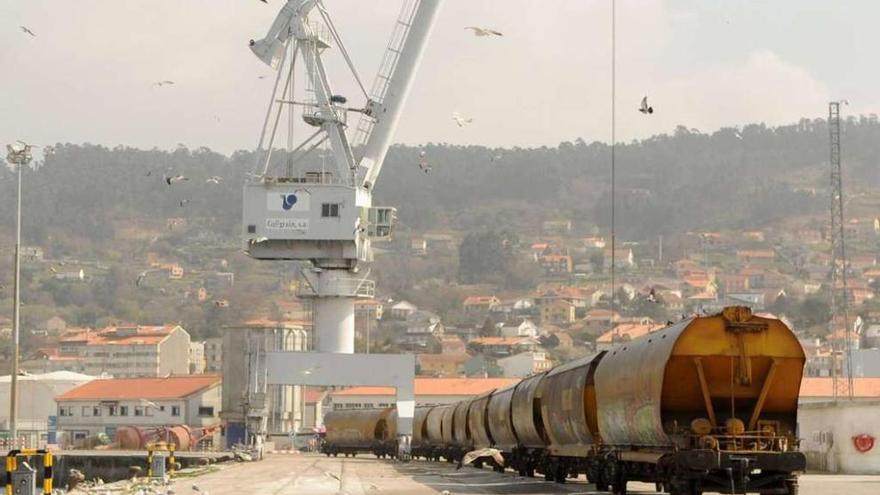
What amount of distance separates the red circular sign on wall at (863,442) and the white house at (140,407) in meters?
94.8

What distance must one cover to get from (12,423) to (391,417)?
22410mm

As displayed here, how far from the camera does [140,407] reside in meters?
141

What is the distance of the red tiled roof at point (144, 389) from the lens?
5527 inches

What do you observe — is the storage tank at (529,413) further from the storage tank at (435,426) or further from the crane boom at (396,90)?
the crane boom at (396,90)

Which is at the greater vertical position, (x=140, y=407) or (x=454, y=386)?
(x=454, y=386)

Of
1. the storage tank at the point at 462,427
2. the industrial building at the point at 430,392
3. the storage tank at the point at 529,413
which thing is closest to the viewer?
the storage tank at the point at 529,413

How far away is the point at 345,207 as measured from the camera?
284 feet

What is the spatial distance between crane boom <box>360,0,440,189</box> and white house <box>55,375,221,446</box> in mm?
55868

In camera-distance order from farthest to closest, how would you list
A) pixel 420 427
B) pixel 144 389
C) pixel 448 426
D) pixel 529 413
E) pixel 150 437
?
pixel 144 389 → pixel 150 437 → pixel 420 427 → pixel 448 426 → pixel 529 413

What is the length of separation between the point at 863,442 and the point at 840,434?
138 cm

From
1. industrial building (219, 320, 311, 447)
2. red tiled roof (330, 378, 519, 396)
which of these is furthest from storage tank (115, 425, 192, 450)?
red tiled roof (330, 378, 519, 396)

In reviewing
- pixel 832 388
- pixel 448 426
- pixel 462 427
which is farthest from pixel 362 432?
pixel 832 388

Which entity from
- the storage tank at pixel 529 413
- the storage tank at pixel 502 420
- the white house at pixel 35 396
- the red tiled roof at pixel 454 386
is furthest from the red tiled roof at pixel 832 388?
the white house at pixel 35 396

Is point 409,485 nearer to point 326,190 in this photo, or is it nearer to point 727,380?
point 727,380
